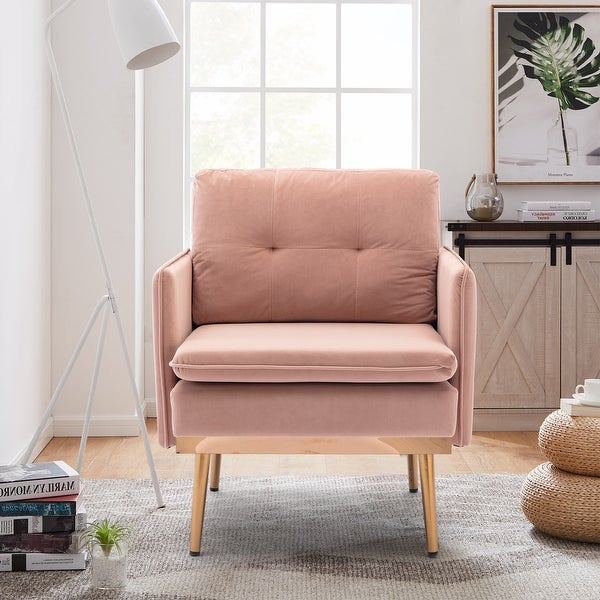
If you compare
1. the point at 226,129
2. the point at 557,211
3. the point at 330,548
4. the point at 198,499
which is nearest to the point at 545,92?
the point at 557,211

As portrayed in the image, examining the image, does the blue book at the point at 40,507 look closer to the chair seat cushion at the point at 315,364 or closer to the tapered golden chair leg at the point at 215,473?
the chair seat cushion at the point at 315,364

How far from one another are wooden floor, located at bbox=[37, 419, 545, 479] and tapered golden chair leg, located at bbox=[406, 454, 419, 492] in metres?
0.25

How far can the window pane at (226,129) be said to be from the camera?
4031 mm

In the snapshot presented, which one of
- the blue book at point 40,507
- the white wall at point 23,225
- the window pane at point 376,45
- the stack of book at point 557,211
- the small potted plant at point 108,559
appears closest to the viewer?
the small potted plant at point 108,559

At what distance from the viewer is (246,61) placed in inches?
159

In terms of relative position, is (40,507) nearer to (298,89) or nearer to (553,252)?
(553,252)

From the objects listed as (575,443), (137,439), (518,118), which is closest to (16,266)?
(137,439)

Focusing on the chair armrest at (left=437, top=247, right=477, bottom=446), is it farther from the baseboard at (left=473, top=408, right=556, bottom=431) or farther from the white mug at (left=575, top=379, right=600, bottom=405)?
the baseboard at (left=473, top=408, right=556, bottom=431)

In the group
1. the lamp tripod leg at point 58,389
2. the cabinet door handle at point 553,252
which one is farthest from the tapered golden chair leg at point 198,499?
the cabinet door handle at point 553,252

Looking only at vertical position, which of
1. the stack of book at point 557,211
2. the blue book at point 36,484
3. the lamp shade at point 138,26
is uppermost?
the lamp shade at point 138,26

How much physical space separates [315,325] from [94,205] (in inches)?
51.7

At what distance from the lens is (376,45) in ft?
13.3

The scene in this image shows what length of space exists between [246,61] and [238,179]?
1.34 meters

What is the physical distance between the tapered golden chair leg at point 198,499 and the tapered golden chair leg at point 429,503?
53 centimetres
